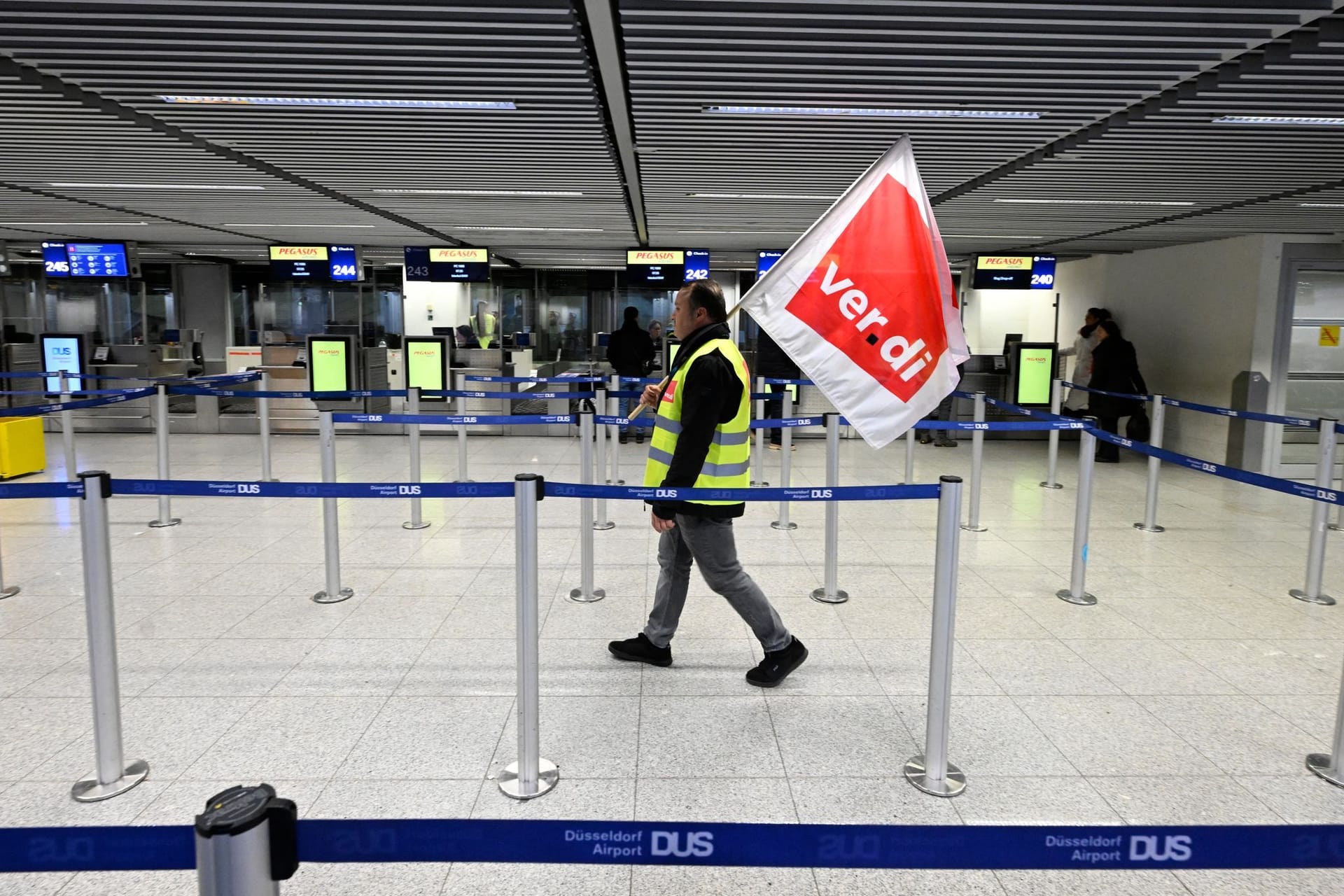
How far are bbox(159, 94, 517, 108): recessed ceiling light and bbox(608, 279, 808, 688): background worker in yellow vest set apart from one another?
2206mm

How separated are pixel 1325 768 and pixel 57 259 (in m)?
17.2

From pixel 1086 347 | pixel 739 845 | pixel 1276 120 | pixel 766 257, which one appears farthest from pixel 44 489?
pixel 1086 347

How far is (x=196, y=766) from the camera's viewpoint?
3.39 meters

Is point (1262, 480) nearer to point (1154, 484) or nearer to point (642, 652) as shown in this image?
point (642, 652)

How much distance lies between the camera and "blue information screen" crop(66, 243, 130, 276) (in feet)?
46.0

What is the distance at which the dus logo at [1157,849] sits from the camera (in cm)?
145

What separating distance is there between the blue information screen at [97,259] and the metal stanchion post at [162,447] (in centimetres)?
847

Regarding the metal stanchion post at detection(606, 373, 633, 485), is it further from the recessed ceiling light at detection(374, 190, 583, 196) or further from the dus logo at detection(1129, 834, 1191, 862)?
the dus logo at detection(1129, 834, 1191, 862)

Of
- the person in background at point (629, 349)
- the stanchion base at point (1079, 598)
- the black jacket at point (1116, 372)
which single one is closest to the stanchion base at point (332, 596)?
the stanchion base at point (1079, 598)

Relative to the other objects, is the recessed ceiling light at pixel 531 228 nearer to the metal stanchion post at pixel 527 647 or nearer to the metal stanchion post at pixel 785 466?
the metal stanchion post at pixel 785 466

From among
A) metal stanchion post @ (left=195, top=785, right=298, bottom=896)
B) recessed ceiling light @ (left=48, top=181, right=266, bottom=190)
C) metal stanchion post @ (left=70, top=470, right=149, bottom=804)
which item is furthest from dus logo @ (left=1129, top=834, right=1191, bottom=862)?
recessed ceiling light @ (left=48, top=181, right=266, bottom=190)

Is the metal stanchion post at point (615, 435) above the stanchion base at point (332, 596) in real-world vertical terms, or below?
above

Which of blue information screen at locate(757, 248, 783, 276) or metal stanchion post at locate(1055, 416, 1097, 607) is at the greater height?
blue information screen at locate(757, 248, 783, 276)

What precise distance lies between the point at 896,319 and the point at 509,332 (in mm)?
20471
